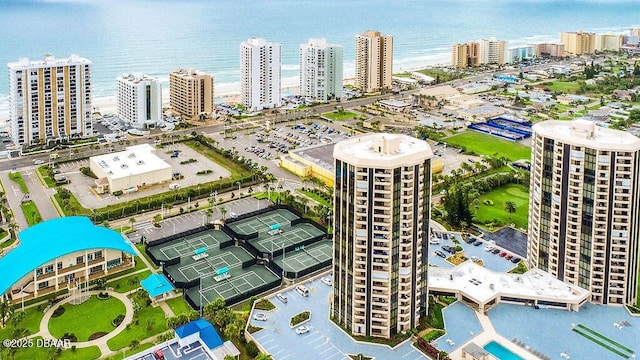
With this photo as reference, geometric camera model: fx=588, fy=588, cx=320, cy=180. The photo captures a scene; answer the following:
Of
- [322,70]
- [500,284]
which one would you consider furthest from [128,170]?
[322,70]

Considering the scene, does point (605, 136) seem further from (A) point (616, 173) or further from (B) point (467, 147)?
(B) point (467, 147)

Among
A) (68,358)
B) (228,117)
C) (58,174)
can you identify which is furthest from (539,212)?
(228,117)

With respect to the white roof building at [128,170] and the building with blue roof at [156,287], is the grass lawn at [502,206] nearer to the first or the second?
the building with blue roof at [156,287]

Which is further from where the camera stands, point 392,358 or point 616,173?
point 616,173

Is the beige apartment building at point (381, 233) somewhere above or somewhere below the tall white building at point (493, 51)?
Answer: below

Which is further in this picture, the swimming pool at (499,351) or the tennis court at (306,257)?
the tennis court at (306,257)

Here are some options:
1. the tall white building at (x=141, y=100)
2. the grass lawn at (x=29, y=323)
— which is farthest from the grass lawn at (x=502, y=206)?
the tall white building at (x=141, y=100)

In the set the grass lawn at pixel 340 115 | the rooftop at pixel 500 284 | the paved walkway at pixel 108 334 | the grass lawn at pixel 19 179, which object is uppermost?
the grass lawn at pixel 340 115
